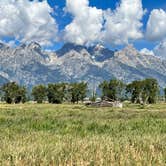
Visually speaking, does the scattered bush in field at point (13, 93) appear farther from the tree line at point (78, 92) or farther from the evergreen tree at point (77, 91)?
the evergreen tree at point (77, 91)

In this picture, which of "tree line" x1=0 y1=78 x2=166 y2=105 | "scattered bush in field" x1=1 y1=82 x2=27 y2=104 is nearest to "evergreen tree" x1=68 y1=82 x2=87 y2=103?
"tree line" x1=0 y1=78 x2=166 y2=105

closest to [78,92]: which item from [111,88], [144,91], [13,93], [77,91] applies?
[77,91]

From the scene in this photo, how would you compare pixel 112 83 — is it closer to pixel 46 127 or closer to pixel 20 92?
pixel 20 92

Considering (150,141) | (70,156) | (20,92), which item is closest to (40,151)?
(70,156)

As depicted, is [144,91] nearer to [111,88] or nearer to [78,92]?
[111,88]

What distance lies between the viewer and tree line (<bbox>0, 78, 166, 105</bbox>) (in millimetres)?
182875

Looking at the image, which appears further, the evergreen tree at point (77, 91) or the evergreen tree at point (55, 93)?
the evergreen tree at point (77, 91)

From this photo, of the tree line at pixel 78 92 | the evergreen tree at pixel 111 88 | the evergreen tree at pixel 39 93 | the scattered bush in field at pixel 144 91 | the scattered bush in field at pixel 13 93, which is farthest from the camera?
the evergreen tree at pixel 39 93

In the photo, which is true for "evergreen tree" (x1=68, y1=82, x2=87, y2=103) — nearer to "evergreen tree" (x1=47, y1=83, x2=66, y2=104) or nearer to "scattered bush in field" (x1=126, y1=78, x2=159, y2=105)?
"evergreen tree" (x1=47, y1=83, x2=66, y2=104)

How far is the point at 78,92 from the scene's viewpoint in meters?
190

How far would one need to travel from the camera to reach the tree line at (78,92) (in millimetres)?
182875

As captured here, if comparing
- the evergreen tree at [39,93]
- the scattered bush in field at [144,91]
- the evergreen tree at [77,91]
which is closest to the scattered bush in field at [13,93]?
the evergreen tree at [39,93]

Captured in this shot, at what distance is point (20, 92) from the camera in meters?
184

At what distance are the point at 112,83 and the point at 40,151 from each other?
17707 centimetres
